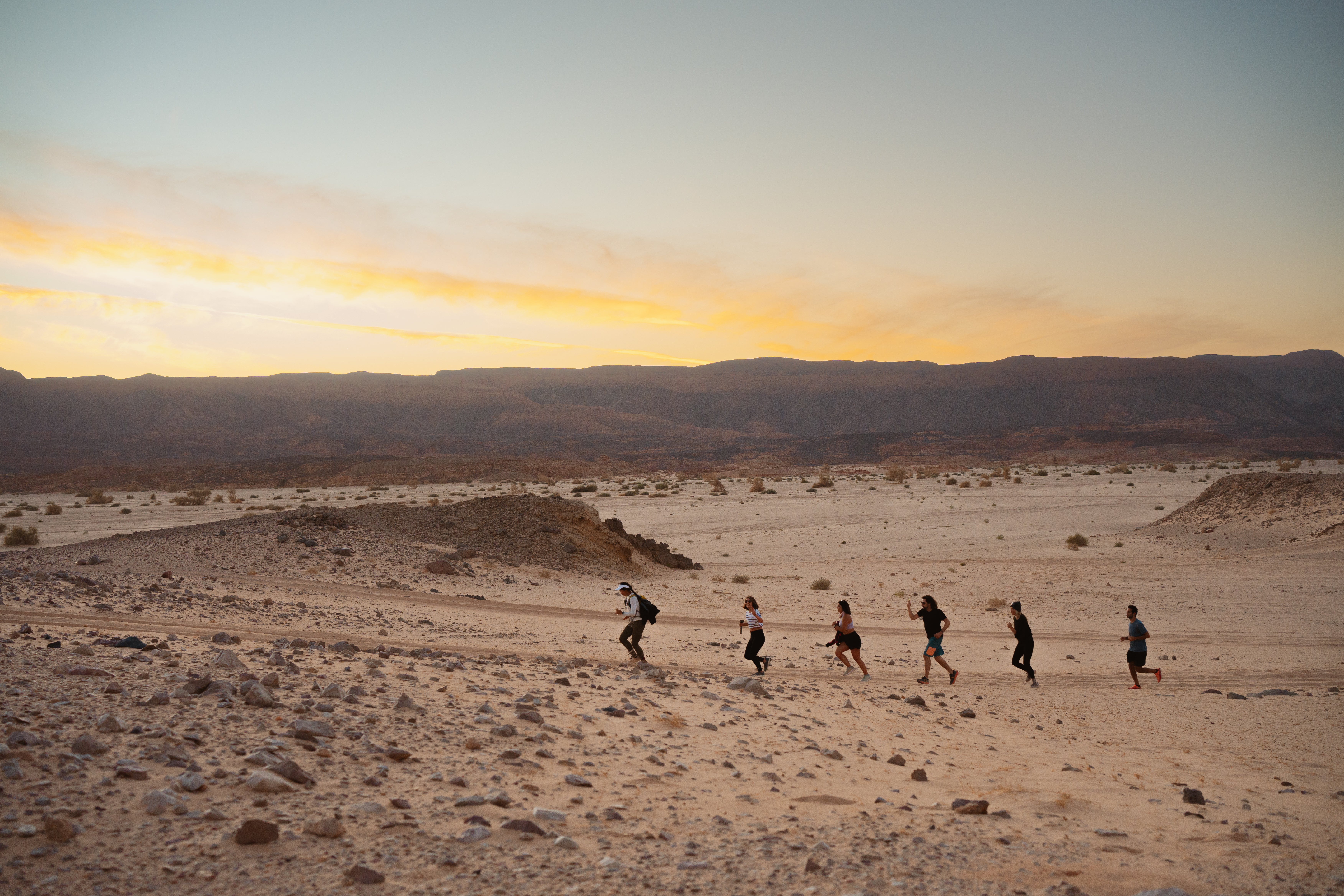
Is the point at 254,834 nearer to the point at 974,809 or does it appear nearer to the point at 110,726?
the point at 110,726

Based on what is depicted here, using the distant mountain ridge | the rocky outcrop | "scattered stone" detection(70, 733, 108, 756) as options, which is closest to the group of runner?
"scattered stone" detection(70, 733, 108, 756)

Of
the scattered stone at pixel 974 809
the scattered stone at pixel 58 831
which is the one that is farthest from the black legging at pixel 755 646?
the scattered stone at pixel 58 831

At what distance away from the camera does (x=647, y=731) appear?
26.5 ft

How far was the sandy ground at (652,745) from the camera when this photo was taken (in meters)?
5.00

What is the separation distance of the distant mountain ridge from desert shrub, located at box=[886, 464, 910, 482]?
4822 centimetres

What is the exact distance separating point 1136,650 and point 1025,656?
1.66 metres

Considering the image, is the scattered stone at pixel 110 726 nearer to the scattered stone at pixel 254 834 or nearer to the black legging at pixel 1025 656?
the scattered stone at pixel 254 834

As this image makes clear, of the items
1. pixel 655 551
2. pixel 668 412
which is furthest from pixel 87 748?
pixel 668 412

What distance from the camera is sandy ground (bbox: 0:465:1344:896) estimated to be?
5.00 metres

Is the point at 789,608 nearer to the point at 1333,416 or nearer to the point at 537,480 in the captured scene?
the point at 537,480

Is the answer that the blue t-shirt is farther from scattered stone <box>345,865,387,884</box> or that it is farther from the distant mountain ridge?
the distant mountain ridge

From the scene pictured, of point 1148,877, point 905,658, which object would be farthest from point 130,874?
point 905,658

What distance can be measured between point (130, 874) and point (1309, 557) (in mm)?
30329

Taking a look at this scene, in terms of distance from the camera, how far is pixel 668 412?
184750 mm
